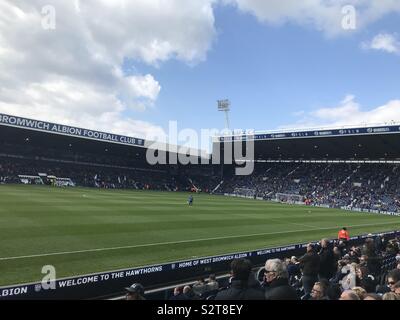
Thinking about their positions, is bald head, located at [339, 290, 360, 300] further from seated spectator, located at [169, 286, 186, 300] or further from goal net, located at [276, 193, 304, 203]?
goal net, located at [276, 193, 304, 203]

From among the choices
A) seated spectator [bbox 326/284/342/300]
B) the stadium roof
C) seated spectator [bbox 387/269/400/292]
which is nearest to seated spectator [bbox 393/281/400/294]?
seated spectator [bbox 387/269/400/292]

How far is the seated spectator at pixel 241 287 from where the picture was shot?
464 cm

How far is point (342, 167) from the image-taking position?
65812 millimetres

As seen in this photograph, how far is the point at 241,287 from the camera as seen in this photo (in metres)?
4.77

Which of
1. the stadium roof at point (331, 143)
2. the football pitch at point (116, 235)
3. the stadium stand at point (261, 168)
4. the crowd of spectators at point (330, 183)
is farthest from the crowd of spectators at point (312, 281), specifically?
the crowd of spectators at point (330, 183)

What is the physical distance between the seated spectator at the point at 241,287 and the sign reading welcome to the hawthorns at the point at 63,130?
4550 cm

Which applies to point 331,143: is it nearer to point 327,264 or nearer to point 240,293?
point 327,264

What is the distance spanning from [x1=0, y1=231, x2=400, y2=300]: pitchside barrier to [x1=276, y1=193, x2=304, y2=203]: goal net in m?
44.0

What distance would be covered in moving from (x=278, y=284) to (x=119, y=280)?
6948mm

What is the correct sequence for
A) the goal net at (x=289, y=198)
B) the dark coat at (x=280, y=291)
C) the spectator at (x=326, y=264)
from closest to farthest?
the dark coat at (x=280, y=291) < the spectator at (x=326, y=264) < the goal net at (x=289, y=198)

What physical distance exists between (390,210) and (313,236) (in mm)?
30266

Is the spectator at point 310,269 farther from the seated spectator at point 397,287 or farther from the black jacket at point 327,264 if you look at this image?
the seated spectator at point 397,287
